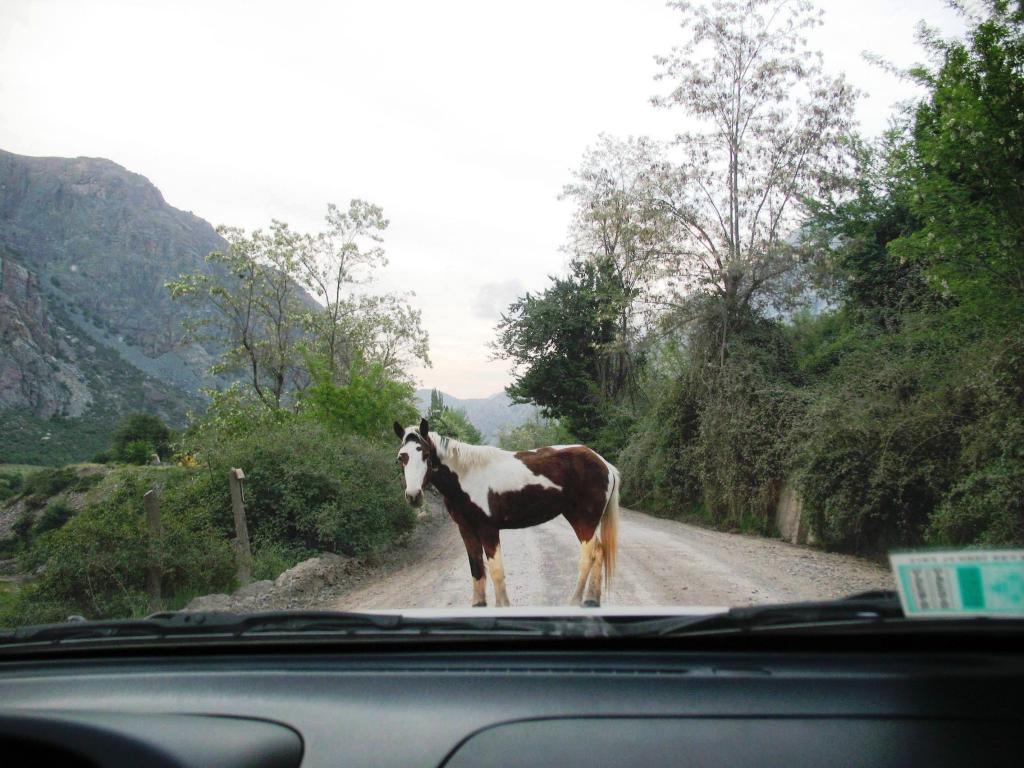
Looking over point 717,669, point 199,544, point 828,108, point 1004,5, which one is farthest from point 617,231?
point 717,669

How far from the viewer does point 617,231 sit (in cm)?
1853

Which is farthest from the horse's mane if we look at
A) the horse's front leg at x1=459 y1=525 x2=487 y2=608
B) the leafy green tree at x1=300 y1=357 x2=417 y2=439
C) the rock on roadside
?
the leafy green tree at x1=300 y1=357 x2=417 y2=439

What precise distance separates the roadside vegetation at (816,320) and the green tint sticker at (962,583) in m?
6.53

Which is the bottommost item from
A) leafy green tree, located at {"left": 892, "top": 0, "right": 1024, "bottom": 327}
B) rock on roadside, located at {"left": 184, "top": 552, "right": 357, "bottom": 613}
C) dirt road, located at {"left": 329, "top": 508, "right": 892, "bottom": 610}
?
rock on roadside, located at {"left": 184, "top": 552, "right": 357, "bottom": 613}

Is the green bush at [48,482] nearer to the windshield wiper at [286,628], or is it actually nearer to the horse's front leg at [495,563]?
the horse's front leg at [495,563]

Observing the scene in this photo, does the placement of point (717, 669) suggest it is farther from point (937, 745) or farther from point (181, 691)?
point (181, 691)

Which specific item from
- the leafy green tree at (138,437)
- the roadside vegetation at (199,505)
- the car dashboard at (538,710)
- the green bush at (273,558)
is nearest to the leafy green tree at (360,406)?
the roadside vegetation at (199,505)

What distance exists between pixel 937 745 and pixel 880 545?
7981 mm

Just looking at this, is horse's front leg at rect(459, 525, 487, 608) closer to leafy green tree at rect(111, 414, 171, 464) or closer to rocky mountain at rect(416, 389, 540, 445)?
leafy green tree at rect(111, 414, 171, 464)

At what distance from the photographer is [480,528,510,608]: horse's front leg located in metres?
5.04

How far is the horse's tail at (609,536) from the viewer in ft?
18.3

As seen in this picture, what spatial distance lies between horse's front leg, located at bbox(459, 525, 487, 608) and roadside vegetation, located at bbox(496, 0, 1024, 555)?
195 inches

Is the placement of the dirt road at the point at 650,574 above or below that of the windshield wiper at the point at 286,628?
below

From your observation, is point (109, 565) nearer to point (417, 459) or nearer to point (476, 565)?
point (417, 459)
